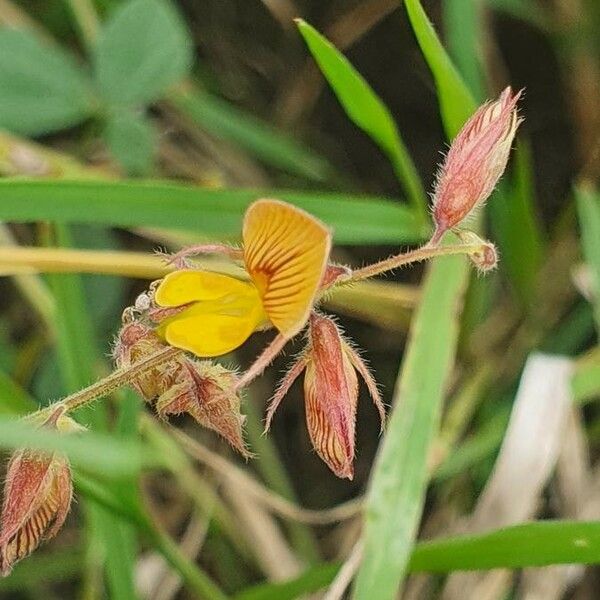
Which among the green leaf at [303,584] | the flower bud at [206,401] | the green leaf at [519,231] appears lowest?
the green leaf at [303,584]

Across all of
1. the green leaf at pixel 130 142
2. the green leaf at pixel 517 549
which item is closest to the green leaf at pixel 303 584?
the green leaf at pixel 517 549

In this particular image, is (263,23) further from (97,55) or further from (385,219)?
(385,219)

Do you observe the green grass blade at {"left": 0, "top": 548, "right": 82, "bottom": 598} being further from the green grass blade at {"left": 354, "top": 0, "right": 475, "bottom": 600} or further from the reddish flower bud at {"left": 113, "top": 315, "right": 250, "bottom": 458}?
the reddish flower bud at {"left": 113, "top": 315, "right": 250, "bottom": 458}

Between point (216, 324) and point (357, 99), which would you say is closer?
point (216, 324)

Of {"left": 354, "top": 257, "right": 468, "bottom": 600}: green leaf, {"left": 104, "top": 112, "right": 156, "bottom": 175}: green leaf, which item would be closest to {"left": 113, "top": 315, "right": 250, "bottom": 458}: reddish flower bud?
{"left": 354, "top": 257, "right": 468, "bottom": 600}: green leaf

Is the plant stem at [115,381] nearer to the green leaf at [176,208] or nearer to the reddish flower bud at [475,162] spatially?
the reddish flower bud at [475,162]

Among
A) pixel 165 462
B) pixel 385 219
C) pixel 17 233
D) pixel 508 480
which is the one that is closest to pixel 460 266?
pixel 385 219

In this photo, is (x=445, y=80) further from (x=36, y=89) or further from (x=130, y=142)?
(x=36, y=89)

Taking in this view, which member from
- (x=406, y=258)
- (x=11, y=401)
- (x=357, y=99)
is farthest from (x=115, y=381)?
(x=357, y=99)
